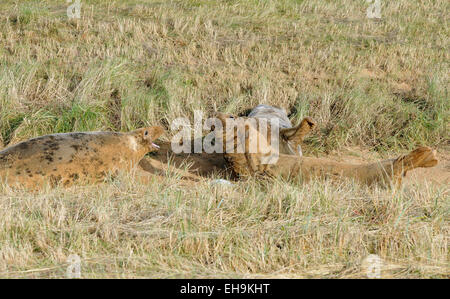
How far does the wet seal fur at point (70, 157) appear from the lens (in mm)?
4988

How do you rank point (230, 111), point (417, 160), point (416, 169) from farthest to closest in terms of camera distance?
point (230, 111) → point (416, 169) → point (417, 160)

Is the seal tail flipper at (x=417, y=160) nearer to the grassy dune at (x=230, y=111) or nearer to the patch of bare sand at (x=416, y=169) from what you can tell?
the grassy dune at (x=230, y=111)

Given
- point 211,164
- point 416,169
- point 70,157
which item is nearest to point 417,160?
point 416,169

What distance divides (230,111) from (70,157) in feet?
7.62

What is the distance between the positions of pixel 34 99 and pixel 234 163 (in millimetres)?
2905

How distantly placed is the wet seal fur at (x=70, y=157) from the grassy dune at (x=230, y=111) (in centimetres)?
26

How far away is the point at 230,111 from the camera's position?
6953 millimetres

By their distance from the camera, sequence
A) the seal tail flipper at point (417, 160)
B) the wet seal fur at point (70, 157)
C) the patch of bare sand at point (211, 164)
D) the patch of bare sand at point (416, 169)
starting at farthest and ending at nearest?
the patch of bare sand at point (416, 169)
the patch of bare sand at point (211, 164)
the wet seal fur at point (70, 157)
the seal tail flipper at point (417, 160)

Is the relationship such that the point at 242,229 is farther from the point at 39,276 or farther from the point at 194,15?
the point at 194,15

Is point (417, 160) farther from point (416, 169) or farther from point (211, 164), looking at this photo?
point (211, 164)

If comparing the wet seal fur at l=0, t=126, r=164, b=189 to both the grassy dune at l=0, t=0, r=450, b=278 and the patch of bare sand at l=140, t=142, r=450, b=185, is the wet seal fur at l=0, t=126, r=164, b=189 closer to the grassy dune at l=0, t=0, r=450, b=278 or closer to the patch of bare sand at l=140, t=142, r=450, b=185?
the grassy dune at l=0, t=0, r=450, b=278

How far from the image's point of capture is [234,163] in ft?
17.7

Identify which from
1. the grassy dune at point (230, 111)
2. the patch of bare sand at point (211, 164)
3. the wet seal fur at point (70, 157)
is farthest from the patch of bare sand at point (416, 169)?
the wet seal fur at point (70, 157)

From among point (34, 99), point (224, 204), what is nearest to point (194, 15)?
point (34, 99)
